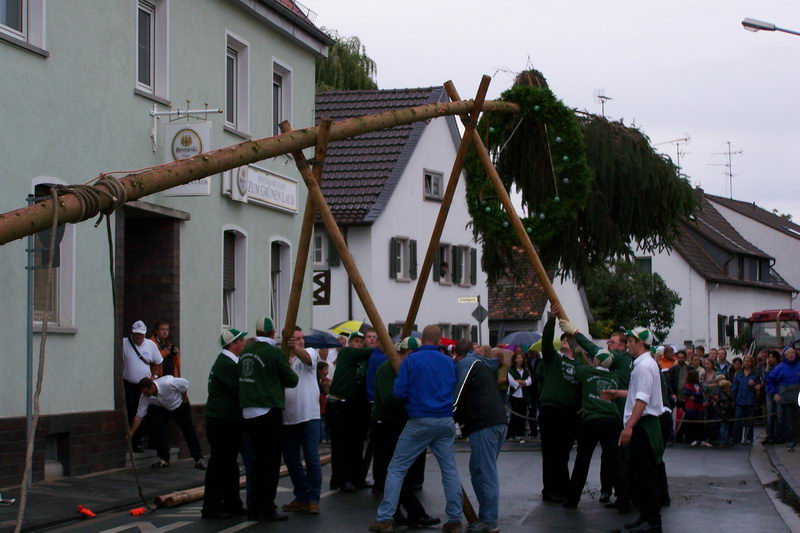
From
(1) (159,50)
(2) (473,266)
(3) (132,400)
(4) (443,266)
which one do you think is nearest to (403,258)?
(4) (443,266)

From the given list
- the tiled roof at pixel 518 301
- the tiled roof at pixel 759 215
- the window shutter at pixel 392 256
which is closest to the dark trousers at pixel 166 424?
the window shutter at pixel 392 256

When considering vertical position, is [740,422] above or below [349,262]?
below

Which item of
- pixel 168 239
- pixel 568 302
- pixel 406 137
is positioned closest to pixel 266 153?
pixel 168 239

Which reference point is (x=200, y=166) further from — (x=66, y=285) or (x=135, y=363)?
(x=135, y=363)

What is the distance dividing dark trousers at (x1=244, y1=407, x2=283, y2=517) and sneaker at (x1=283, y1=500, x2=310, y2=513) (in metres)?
0.58

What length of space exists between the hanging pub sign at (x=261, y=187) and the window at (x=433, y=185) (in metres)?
16.5

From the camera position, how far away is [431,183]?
40469mm

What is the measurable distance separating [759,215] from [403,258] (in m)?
50.6

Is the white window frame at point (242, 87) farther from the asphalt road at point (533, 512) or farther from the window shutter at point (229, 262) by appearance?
the asphalt road at point (533, 512)

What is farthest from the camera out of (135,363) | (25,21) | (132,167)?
(132,167)

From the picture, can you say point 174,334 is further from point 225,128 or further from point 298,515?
point 298,515

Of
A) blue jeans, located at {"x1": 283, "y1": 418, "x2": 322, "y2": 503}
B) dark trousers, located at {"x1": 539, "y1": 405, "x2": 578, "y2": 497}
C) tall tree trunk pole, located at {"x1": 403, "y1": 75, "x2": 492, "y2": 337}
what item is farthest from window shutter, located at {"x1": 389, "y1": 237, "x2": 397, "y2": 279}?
blue jeans, located at {"x1": 283, "y1": 418, "x2": 322, "y2": 503}

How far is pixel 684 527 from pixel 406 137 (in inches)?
1063

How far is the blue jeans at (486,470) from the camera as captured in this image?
11.5m
